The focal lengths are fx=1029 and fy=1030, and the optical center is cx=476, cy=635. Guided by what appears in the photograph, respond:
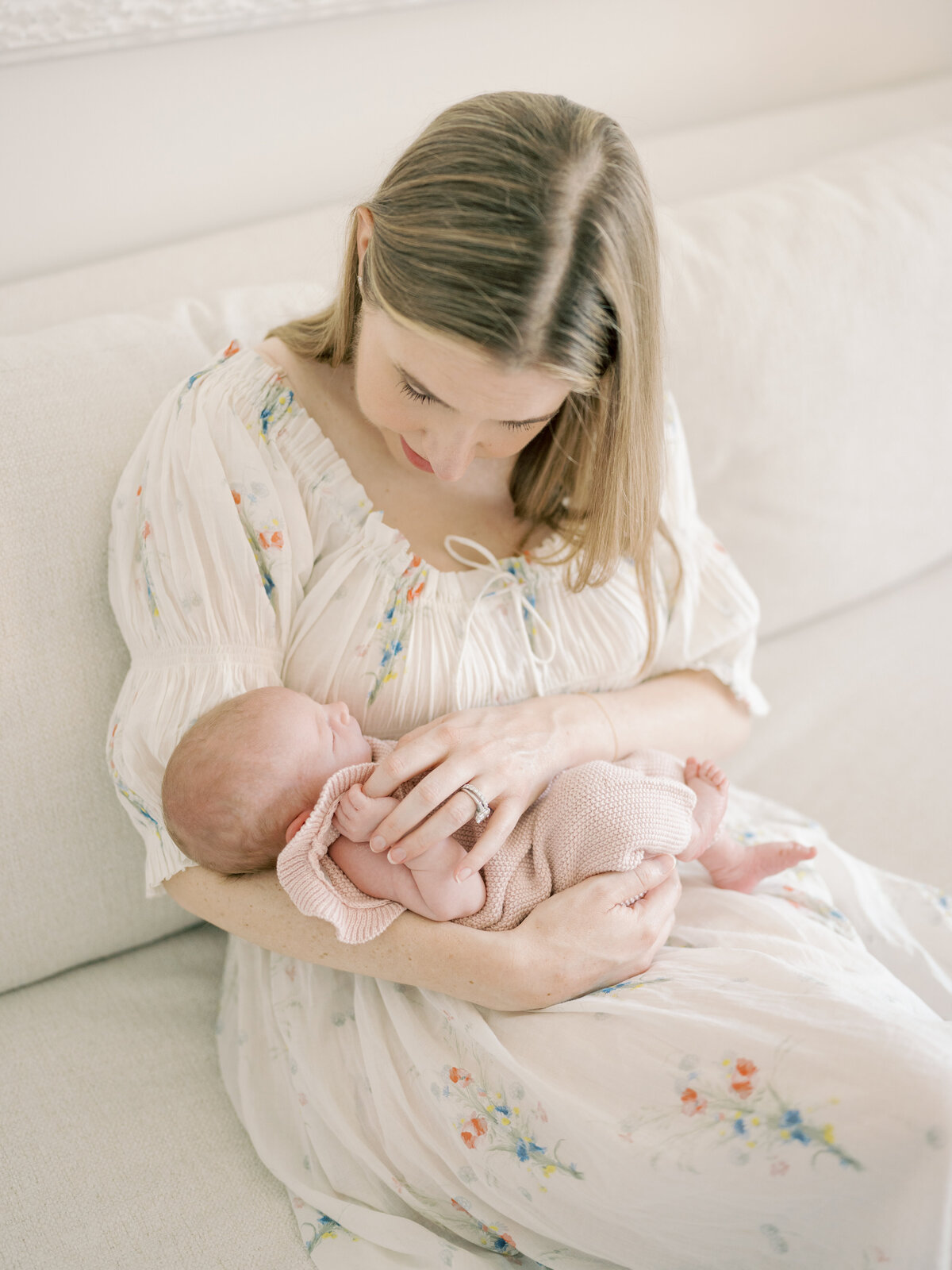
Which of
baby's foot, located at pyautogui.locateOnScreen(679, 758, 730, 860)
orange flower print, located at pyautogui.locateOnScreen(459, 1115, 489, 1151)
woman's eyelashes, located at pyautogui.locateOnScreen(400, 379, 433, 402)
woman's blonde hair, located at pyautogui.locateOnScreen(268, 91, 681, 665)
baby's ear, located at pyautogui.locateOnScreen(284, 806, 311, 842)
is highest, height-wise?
woman's blonde hair, located at pyautogui.locateOnScreen(268, 91, 681, 665)

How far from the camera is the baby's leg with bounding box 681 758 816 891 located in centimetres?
121

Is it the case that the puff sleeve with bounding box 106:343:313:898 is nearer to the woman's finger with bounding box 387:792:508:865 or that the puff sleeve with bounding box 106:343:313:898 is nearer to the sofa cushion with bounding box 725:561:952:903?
the woman's finger with bounding box 387:792:508:865

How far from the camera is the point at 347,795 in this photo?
104cm

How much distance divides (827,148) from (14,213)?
4.98 ft

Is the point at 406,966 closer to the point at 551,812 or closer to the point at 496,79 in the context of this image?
the point at 551,812

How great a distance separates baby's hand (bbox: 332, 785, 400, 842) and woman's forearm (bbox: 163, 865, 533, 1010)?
0.33ft

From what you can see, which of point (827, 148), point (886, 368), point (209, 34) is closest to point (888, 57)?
point (827, 148)

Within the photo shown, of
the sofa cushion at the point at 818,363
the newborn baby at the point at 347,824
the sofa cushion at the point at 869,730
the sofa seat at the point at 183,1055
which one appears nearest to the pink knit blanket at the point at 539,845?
the newborn baby at the point at 347,824

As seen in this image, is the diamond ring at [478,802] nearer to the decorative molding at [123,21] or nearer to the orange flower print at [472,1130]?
the orange flower print at [472,1130]

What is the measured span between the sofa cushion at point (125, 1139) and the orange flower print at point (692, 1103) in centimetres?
44

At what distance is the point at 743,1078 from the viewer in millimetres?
890

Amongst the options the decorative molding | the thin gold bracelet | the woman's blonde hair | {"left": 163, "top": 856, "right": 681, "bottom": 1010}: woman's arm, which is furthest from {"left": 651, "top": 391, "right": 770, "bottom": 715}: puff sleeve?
the decorative molding

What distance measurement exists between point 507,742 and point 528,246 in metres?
0.52

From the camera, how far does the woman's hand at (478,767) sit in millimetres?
1031
